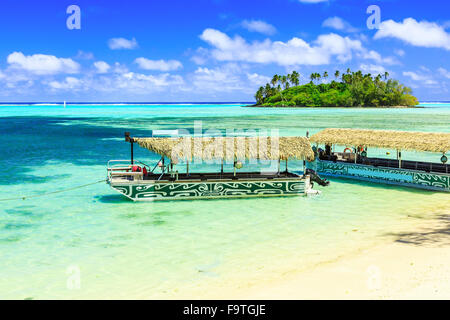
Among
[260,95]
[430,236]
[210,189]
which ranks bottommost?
[430,236]

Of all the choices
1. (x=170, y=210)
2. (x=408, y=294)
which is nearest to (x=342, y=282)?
(x=408, y=294)

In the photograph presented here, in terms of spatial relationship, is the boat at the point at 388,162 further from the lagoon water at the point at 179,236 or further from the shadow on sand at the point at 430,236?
the shadow on sand at the point at 430,236

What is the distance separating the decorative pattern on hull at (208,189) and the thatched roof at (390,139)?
450cm

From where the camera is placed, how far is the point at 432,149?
16375 mm

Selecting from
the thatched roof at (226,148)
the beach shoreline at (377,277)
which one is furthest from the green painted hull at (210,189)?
the beach shoreline at (377,277)

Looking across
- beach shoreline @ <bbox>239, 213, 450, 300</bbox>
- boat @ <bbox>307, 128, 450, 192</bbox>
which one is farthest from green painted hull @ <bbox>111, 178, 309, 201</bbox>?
beach shoreline @ <bbox>239, 213, 450, 300</bbox>

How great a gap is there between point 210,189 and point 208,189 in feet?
0.25

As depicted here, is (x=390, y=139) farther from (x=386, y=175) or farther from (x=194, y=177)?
(x=194, y=177)

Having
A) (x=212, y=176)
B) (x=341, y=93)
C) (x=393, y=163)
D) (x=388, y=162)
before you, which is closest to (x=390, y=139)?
(x=393, y=163)

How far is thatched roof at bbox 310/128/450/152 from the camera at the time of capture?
1677 cm

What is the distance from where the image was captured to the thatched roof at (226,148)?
14.7m

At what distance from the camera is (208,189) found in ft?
50.1
